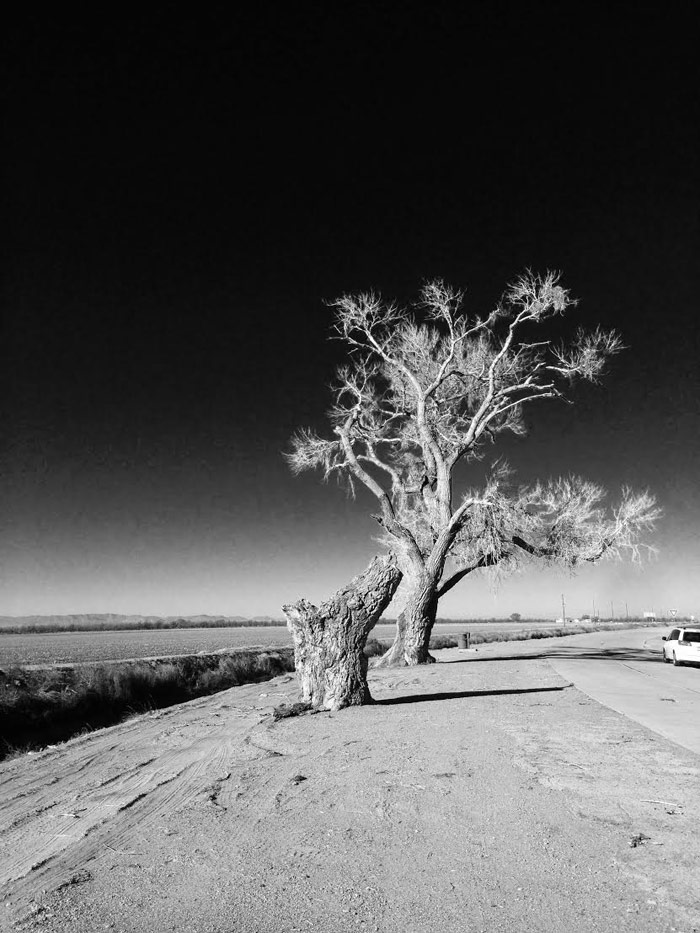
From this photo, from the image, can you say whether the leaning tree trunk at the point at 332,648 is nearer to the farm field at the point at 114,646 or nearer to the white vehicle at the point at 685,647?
the white vehicle at the point at 685,647

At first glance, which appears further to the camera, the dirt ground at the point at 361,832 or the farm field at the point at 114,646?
the farm field at the point at 114,646

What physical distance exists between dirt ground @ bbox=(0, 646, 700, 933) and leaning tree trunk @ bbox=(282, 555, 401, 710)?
161cm

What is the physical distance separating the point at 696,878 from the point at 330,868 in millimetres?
2212

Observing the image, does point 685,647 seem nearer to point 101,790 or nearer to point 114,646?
point 101,790

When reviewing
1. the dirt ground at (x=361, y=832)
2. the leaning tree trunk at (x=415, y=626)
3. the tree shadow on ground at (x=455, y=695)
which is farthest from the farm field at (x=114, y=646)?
the dirt ground at (x=361, y=832)

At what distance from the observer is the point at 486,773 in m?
6.29

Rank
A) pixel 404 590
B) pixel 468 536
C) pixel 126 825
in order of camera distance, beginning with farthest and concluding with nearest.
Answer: pixel 468 536 < pixel 404 590 < pixel 126 825

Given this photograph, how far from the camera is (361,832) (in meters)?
4.69

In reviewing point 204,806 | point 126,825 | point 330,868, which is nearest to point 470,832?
point 330,868

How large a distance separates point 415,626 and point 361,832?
15.1 metres

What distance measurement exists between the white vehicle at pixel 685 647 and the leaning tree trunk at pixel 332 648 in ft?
55.3

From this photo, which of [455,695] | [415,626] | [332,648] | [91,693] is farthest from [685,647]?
[91,693]

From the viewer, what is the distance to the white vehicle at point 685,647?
22797 mm

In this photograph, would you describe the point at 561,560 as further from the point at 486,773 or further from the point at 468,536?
the point at 486,773
